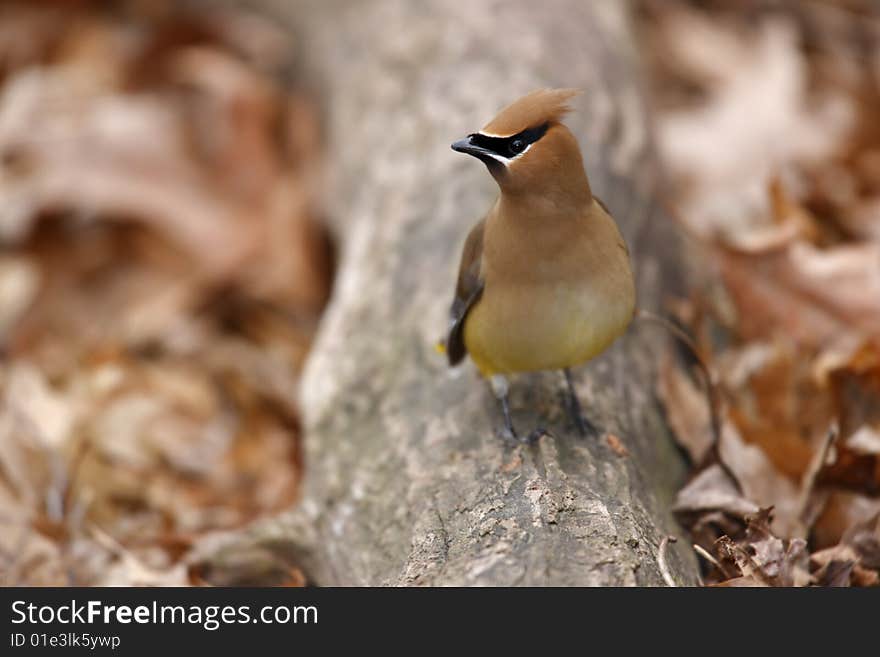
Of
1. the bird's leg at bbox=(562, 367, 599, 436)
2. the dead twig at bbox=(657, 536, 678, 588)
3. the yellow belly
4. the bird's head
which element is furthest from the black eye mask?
the dead twig at bbox=(657, 536, 678, 588)

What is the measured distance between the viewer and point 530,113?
125 inches

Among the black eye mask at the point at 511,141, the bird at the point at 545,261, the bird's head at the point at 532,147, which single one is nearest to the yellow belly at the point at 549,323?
the bird at the point at 545,261

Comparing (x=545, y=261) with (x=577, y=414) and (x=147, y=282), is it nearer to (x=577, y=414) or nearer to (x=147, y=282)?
(x=577, y=414)

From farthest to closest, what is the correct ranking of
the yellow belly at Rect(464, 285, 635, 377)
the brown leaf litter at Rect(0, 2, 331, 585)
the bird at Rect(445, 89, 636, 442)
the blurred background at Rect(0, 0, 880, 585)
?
the brown leaf litter at Rect(0, 2, 331, 585) < the blurred background at Rect(0, 0, 880, 585) < the yellow belly at Rect(464, 285, 635, 377) < the bird at Rect(445, 89, 636, 442)

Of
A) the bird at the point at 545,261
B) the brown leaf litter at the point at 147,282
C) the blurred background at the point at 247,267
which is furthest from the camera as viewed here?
the brown leaf litter at the point at 147,282

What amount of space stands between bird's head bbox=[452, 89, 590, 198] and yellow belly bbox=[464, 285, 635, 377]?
1.09ft

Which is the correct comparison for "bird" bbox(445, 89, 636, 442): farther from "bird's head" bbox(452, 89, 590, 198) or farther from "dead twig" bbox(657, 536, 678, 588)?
"dead twig" bbox(657, 536, 678, 588)

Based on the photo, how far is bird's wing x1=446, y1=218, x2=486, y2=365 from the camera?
144 inches

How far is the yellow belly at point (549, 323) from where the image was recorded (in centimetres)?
343

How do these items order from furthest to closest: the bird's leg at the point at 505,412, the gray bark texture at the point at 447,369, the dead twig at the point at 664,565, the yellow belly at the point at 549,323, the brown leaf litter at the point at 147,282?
the brown leaf litter at the point at 147,282
the bird's leg at the point at 505,412
the yellow belly at the point at 549,323
the gray bark texture at the point at 447,369
the dead twig at the point at 664,565

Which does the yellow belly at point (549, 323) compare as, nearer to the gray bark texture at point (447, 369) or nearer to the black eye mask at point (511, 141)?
the gray bark texture at point (447, 369)


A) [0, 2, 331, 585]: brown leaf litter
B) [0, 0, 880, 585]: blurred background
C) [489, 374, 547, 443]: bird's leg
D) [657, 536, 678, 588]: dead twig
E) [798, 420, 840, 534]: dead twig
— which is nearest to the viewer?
[657, 536, 678, 588]: dead twig

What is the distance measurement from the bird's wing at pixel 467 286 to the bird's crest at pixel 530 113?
0.58 metres

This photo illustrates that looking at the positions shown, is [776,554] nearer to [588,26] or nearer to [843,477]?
[843,477]
